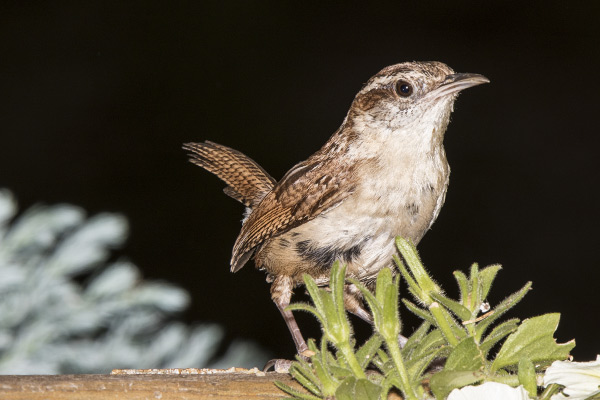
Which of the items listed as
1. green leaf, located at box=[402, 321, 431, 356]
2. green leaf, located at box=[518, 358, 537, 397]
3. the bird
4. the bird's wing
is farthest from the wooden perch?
the bird's wing

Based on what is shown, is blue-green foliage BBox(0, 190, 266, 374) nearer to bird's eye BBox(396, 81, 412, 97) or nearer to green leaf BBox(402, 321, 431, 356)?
bird's eye BBox(396, 81, 412, 97)

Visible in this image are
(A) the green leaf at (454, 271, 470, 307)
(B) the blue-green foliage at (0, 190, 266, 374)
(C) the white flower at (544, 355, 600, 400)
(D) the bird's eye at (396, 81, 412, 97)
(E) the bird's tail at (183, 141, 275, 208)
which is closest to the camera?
(C) the white flower at (544, 355, 600, 400)

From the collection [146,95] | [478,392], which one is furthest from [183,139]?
[478,392]

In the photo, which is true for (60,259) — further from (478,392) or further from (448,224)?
(448,224)

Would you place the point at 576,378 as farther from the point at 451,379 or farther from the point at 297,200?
the point at 297,200

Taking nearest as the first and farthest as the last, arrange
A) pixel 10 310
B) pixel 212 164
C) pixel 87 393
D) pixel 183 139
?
pixel 87 393
pixel 10 310
pixel 212 164
pixel 183 139

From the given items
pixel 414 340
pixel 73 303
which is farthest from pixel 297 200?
pixel 414 340

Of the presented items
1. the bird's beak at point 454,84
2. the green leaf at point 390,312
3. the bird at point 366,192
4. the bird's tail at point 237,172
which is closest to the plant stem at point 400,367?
the green leaf at point 390,312
